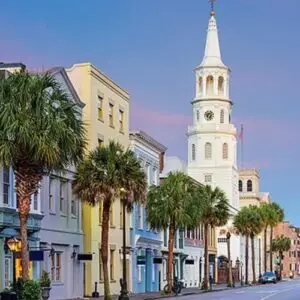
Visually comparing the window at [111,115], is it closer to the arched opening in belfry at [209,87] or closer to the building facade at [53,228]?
the building facade at [53,228]

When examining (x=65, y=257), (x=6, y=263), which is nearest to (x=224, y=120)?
(x=65, y=257)

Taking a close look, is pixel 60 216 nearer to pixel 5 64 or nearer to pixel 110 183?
pixel 110 183

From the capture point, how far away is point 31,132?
34500mm

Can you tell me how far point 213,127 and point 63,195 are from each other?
72.5 meters

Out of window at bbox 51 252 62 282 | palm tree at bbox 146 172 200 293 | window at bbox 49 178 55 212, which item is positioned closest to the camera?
window at bbox 49 178 55 212

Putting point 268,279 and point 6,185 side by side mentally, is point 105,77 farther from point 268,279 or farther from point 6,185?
point 268,279

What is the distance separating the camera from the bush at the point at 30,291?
3469cm

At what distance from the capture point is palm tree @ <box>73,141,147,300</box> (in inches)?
1848

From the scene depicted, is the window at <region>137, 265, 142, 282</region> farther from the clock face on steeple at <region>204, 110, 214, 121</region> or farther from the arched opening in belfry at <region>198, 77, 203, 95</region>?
the arched opening in belfry at <region>198, 77, 203, 95</region>

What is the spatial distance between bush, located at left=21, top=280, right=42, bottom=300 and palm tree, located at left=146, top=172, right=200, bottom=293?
98.2 feet

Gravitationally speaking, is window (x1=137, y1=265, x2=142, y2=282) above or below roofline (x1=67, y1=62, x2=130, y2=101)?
below

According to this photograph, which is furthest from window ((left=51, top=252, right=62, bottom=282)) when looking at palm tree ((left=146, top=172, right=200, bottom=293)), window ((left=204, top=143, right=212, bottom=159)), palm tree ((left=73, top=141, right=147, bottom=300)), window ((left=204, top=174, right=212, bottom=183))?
window ((left=204, top=174, right=212, bottom=183))

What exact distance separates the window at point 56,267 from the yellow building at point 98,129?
16.5ft

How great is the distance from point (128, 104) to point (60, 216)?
55.8 feet
